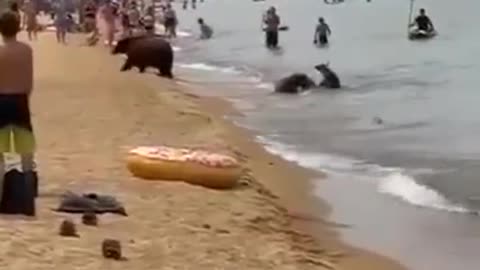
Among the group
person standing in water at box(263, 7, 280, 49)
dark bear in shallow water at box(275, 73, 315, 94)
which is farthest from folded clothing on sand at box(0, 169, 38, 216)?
person standing in water at box(263, 7, 280, 49)

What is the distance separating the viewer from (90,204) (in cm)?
1026

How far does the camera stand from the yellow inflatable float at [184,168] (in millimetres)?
12430

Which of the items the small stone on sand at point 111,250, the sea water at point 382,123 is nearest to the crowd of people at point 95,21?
the sea water at point 382,123

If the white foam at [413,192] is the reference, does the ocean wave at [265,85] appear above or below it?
below

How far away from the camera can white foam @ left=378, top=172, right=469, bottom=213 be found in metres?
14.5

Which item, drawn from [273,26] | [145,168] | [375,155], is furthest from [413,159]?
[273,26]

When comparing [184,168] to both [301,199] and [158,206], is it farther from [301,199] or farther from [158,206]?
[301,199]

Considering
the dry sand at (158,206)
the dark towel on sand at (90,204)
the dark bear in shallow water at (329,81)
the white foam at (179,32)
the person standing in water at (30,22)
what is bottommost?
the white foam at (179,32)

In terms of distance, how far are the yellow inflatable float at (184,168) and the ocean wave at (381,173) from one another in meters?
2.86

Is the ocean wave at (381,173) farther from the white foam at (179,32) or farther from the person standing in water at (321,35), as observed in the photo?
the white foam at (179,32)

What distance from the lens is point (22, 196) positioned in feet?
31.3

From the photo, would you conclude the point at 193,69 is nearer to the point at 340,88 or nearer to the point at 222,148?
the point at 340,88

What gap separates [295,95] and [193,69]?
8128 mm

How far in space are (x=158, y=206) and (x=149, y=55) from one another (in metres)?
18.3
